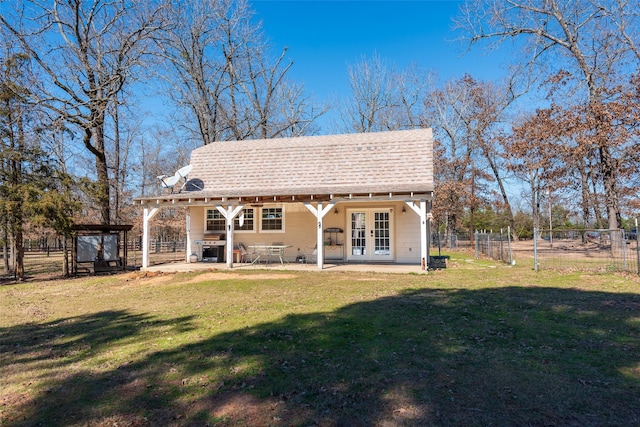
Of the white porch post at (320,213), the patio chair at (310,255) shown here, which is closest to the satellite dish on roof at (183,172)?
the patio chair at (310,255)

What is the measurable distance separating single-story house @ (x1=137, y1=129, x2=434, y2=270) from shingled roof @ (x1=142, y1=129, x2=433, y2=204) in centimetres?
4

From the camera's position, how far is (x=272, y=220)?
15477mm

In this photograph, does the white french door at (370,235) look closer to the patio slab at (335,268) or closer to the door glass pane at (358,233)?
the door glass pane at (358,233)

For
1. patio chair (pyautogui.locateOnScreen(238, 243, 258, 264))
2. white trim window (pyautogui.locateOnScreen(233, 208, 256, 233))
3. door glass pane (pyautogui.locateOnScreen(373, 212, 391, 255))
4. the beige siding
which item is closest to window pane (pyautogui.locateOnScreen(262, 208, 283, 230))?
the beige siding

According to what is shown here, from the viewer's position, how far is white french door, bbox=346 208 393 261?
14.5m

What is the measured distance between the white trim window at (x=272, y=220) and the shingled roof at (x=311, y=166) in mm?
1038

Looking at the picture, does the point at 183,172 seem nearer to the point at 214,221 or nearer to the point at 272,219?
the point at 214,221

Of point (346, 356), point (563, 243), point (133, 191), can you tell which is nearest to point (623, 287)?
point (346, 356)

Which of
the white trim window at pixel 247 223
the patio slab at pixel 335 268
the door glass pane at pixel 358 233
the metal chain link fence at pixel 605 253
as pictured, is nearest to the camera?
the metal chain link fence at pixel 605 253

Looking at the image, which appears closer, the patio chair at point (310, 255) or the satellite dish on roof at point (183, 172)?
the patio chair at point (310, 255)

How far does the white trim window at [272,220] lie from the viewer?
50.6ft

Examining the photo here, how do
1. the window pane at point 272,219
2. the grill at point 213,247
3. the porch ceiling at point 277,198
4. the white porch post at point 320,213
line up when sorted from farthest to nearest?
the window pane at point 272,219 → the grill at point 213,247 → the white porch post at point 320,213 → the porch ceiling at point 277,198

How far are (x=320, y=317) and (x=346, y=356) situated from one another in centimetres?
196

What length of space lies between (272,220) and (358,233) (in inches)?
140
